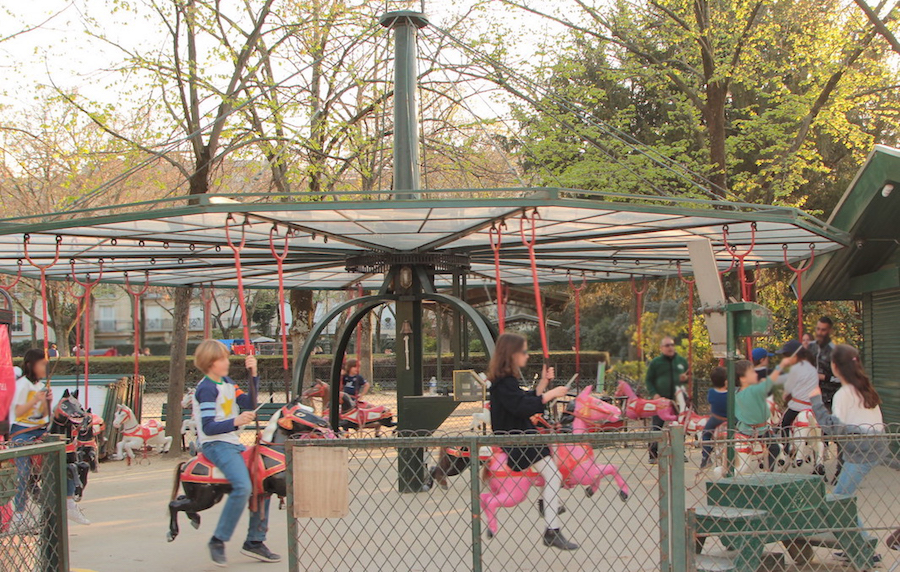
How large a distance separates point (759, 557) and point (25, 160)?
84.8 ft

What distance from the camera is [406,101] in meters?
10.8

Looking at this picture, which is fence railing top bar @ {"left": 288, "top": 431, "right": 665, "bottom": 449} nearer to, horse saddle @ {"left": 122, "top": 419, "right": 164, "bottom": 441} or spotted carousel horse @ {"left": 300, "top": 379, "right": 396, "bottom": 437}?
Result: spotted carousel horse @ {"left": 300, "top": 379, "right": 396, "bottom": 437}

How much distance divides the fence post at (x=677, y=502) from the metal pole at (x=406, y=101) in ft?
20.8

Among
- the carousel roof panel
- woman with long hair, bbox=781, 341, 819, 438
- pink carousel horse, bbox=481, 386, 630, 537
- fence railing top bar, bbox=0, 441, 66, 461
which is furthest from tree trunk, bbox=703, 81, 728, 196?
fence railing top bar, bbox=0, 441, 66, 461

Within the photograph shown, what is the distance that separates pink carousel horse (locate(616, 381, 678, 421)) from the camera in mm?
Result: 11531

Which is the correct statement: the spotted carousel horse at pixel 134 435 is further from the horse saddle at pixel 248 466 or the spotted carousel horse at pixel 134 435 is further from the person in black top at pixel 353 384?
the horse saddle at pixel 248 466

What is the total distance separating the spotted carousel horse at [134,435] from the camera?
1467cm

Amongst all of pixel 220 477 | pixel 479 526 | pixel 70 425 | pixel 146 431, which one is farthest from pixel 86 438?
pixel 479 526

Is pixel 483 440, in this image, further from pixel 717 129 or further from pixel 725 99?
pixel 725 99

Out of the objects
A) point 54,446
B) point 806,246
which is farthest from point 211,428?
point 806,246

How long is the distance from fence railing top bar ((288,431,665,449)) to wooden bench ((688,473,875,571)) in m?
1.09

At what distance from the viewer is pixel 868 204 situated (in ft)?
36.0

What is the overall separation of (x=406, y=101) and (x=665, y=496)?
23.1 feet

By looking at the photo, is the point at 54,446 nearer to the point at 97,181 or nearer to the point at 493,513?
the point at 493,513
